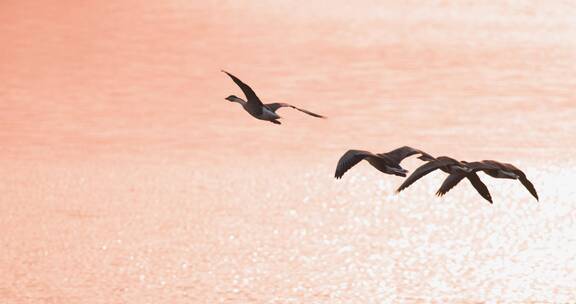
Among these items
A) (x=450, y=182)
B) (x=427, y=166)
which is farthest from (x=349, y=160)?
(x=450, y=182)

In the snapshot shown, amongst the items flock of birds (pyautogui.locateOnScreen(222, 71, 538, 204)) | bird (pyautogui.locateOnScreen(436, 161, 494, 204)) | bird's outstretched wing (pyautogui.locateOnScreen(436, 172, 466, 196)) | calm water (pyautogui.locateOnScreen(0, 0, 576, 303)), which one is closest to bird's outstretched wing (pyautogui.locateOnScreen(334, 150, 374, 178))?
flock of birds (pyautogui.locateOnScreen(222, 71, 538, 204))

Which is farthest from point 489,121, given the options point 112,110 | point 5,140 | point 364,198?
point 5,140

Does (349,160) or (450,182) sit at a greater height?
(349,160)

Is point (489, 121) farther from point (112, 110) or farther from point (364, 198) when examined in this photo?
point (112, 110)

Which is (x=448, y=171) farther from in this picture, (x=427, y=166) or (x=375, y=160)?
(x=375, y=160)

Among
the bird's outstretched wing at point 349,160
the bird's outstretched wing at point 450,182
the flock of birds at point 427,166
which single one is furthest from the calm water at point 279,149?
the bird's outstretched wing at point 349,160

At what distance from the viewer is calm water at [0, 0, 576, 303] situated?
151ft

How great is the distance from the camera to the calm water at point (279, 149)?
4594 cm

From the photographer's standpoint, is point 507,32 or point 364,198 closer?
point 364,198

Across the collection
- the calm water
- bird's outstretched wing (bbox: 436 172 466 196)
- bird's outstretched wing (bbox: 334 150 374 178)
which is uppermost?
bird's outstretched wing (bbox: 334 150 374 178)

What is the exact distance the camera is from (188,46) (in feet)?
276

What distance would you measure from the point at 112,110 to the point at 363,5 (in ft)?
82.4

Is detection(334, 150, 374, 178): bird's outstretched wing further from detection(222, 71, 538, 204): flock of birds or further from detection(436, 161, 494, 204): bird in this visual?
detection(436, 161, 494, 204): bird

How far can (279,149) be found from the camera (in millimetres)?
64312
